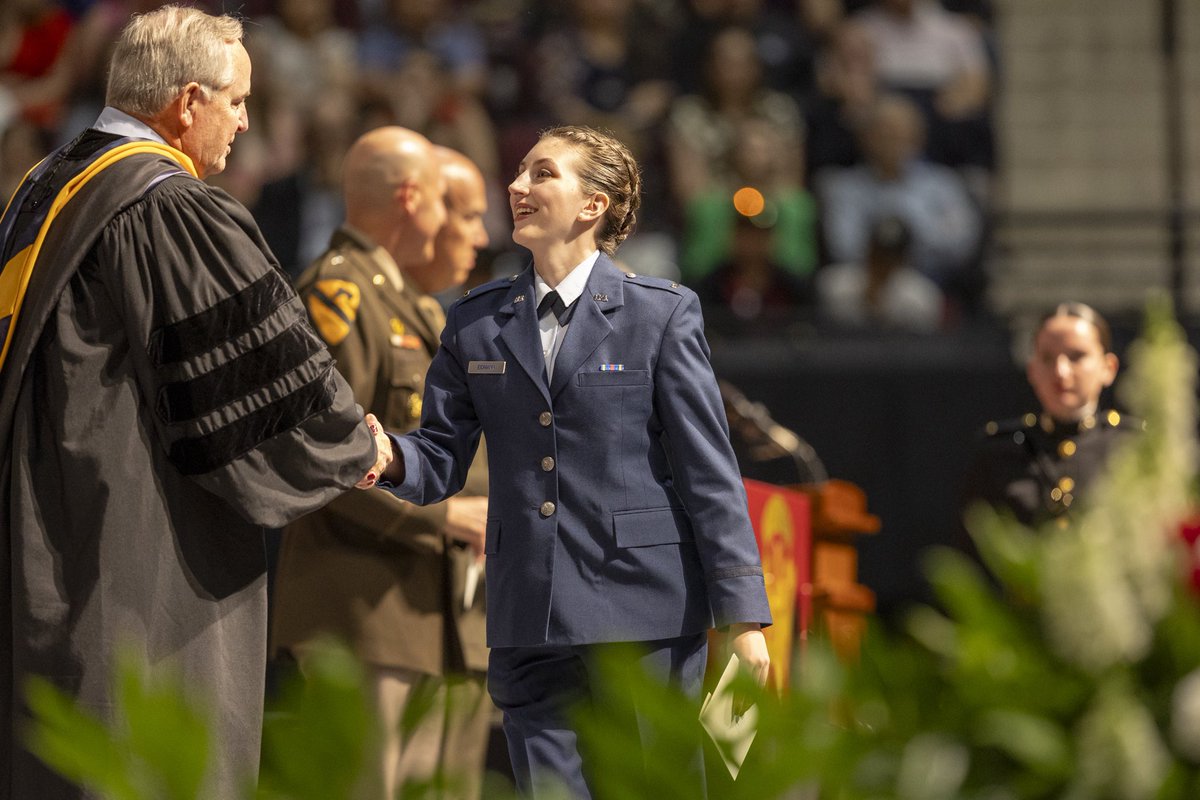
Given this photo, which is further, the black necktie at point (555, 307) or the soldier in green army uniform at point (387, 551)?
the soldier in green army uniform at point (387, 551)

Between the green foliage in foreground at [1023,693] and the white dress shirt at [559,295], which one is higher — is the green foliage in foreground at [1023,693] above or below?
above

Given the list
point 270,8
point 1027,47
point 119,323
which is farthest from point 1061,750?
point 1027,47

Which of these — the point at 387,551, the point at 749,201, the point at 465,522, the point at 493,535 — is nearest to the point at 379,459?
the point at 493,535

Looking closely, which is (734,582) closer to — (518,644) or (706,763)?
(518,644)

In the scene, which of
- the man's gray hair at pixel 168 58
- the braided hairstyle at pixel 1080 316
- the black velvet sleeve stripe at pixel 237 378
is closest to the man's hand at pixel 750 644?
the black velvet sleeve stripe at pixel 237 378

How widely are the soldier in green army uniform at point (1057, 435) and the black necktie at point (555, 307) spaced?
6.10 ft

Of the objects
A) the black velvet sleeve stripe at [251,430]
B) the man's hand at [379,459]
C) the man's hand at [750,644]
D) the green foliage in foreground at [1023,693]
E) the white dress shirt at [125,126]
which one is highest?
the white dress shirt at [125,126]

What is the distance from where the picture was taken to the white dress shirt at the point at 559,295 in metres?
3.00

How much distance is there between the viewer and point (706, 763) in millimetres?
969

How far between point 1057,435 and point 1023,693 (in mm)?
3655

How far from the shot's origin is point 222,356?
8.92ft

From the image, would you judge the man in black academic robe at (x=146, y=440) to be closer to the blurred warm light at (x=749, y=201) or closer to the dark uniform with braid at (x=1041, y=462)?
the dark uniform with braid at (x=1041, y=462)

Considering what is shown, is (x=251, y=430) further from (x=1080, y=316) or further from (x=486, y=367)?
(x=1080, y=316)

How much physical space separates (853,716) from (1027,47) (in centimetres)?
931
